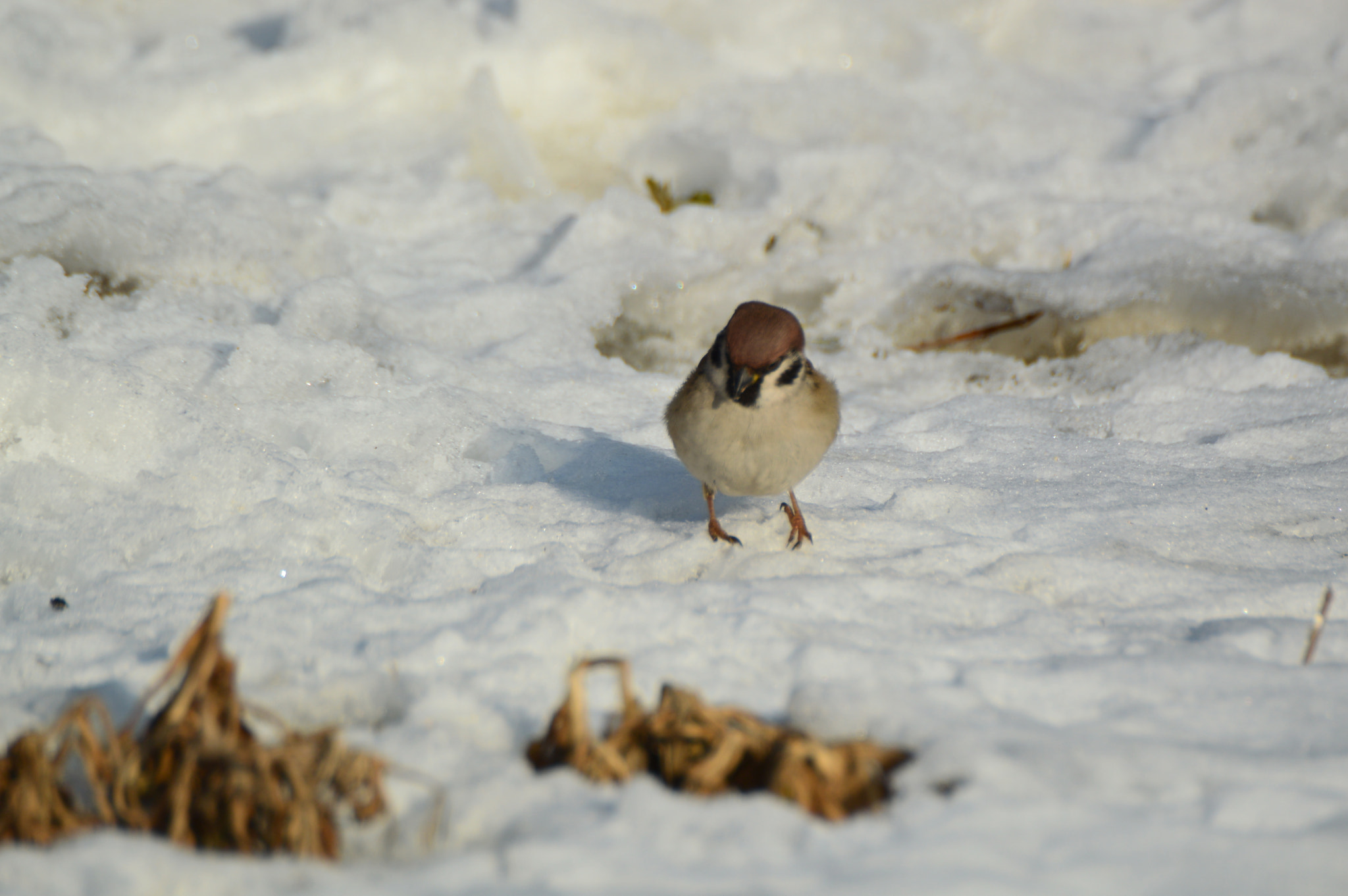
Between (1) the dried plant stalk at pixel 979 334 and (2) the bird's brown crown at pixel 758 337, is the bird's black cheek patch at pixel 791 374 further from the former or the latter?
(1) the dried plant stalk at pixel 979 334

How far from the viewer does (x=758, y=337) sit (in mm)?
3092

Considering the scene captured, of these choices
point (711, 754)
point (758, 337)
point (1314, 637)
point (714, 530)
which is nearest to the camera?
point (711, 754)

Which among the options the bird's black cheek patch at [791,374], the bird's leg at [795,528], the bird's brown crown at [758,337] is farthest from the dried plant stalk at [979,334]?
the bird's brown crown at [758,337]

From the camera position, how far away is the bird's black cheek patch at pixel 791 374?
10.5 ft

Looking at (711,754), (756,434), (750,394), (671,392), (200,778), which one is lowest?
(200,778)

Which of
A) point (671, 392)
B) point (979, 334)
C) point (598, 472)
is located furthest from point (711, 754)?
point (979, 334)

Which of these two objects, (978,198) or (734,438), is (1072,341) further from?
(734,438)

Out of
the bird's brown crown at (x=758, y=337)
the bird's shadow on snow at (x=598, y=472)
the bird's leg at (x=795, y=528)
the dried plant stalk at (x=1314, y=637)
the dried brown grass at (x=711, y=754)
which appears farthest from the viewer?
the bird's shadow on snow at (x=598, y=472)

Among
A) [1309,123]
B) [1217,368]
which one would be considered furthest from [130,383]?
[1309,123]

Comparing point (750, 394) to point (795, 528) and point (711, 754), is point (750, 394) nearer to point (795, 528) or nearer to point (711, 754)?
point (795, 528)

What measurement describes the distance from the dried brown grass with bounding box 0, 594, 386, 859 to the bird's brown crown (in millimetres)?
1746

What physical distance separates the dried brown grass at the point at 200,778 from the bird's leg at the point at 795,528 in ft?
6.09

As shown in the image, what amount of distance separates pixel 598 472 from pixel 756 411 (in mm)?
962

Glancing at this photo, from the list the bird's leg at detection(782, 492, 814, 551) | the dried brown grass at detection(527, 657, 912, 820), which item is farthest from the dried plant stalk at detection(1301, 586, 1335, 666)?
the bird's leg at detection(782, 492, 814, 551)
